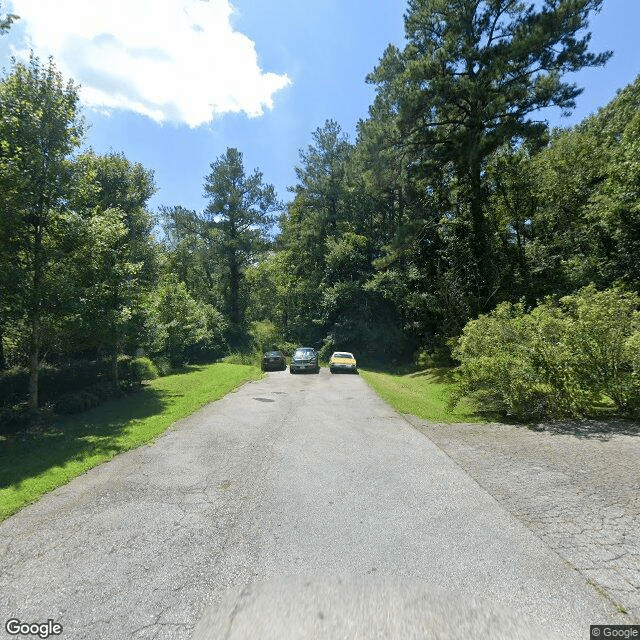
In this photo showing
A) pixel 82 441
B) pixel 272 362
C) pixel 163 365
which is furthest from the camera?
pixel 272 362

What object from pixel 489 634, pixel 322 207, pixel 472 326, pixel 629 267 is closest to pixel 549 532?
pixel 489 634

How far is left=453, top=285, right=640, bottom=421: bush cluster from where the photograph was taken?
9.74 m

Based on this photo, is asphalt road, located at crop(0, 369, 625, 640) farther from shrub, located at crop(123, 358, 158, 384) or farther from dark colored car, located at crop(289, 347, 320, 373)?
dark colored car, located at crop(289, 347, 320, 373)

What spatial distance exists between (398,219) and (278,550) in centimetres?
3598

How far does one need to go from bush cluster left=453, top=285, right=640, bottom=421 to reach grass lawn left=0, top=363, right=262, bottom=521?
9.75 metres

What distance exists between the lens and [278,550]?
4480 millimetres

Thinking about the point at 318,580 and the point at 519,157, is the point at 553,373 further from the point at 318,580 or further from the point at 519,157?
the point at 519,157

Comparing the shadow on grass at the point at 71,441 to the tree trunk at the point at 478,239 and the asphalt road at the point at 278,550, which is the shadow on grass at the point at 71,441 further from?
the tree trunk at the point at 478,239

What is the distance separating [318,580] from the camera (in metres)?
3.90

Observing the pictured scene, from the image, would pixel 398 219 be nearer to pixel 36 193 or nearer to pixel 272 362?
pixel 272 362

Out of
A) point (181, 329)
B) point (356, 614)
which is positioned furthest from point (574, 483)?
point (181, 329)

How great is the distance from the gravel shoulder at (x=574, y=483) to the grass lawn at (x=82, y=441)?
752 cm

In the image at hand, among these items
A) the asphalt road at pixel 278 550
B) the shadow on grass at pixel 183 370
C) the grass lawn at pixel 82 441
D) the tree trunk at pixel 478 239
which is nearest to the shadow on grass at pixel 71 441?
the grass lawn at pixel 82 441

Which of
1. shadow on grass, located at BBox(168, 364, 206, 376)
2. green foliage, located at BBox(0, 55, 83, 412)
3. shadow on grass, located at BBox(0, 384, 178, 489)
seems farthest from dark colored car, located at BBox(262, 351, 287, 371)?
green foliage, located at BBox(0, 55, 83, 412)
